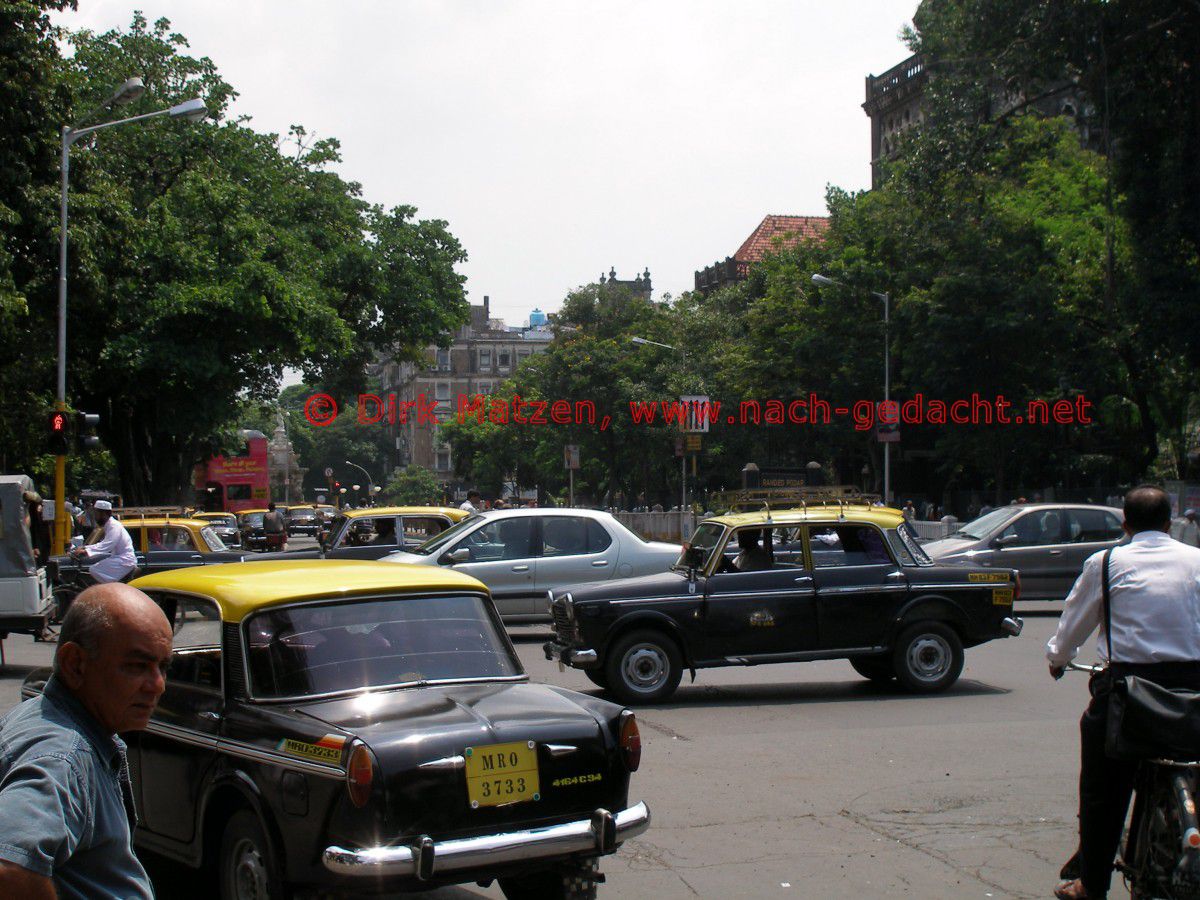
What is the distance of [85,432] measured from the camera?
2295 cm

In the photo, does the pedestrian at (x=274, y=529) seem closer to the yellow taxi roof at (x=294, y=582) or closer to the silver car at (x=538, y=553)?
the silver car at (x=538, y=553)

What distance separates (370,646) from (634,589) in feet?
19.7

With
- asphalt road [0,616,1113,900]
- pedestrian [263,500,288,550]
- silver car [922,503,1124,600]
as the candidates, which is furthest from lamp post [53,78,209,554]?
silver car [922,503,1124,600]

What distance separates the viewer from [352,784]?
505 cm

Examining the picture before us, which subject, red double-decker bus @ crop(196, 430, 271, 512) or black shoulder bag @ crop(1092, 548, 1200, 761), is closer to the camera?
black shoulder bag @ crop(1092, 548, 1200, 761)

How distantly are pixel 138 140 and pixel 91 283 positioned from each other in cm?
1295

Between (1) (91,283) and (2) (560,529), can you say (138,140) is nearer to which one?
(1) (91,283)

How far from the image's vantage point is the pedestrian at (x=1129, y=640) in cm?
525

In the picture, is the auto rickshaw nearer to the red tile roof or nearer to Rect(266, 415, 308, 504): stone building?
the red tile roof

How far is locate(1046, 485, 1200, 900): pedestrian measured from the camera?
5.25m

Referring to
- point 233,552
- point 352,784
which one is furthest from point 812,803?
point 233,552

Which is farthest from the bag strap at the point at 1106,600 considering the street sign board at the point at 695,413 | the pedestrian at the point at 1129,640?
the street sign board at the point at 695,413

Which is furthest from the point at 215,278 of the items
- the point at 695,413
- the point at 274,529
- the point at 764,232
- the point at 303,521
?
the point at 764,232

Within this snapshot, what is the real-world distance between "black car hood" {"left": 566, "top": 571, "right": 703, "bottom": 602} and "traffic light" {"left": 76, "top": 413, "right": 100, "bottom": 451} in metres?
13.3
